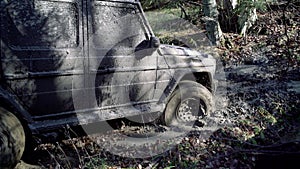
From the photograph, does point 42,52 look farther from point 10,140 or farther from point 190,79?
point 190,79

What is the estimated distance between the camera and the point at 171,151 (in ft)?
15.9

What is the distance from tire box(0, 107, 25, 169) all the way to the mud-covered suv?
0.04 feet

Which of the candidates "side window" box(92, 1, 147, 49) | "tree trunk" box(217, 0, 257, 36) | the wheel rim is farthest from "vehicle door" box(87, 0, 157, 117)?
"tree trunk" box(217, 0, 257, 36)

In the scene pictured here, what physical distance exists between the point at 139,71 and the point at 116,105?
25.2 inches

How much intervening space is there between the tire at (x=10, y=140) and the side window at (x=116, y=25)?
4.97ft

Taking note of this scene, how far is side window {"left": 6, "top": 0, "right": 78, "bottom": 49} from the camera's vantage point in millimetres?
4098

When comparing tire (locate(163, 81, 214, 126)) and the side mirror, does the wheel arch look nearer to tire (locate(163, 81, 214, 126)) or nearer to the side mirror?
tire (locate(163, 81, 214, 126))

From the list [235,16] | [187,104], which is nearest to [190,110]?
[187,104]

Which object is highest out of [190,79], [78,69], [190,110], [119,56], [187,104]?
[119,56]

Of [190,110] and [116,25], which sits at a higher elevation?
[116,25]

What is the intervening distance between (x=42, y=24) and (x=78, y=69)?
762 mm

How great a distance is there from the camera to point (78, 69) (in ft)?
14.9

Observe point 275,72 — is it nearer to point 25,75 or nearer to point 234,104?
point 234,104

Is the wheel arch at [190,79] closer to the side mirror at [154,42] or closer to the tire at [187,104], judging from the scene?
the tire at [187,104]
